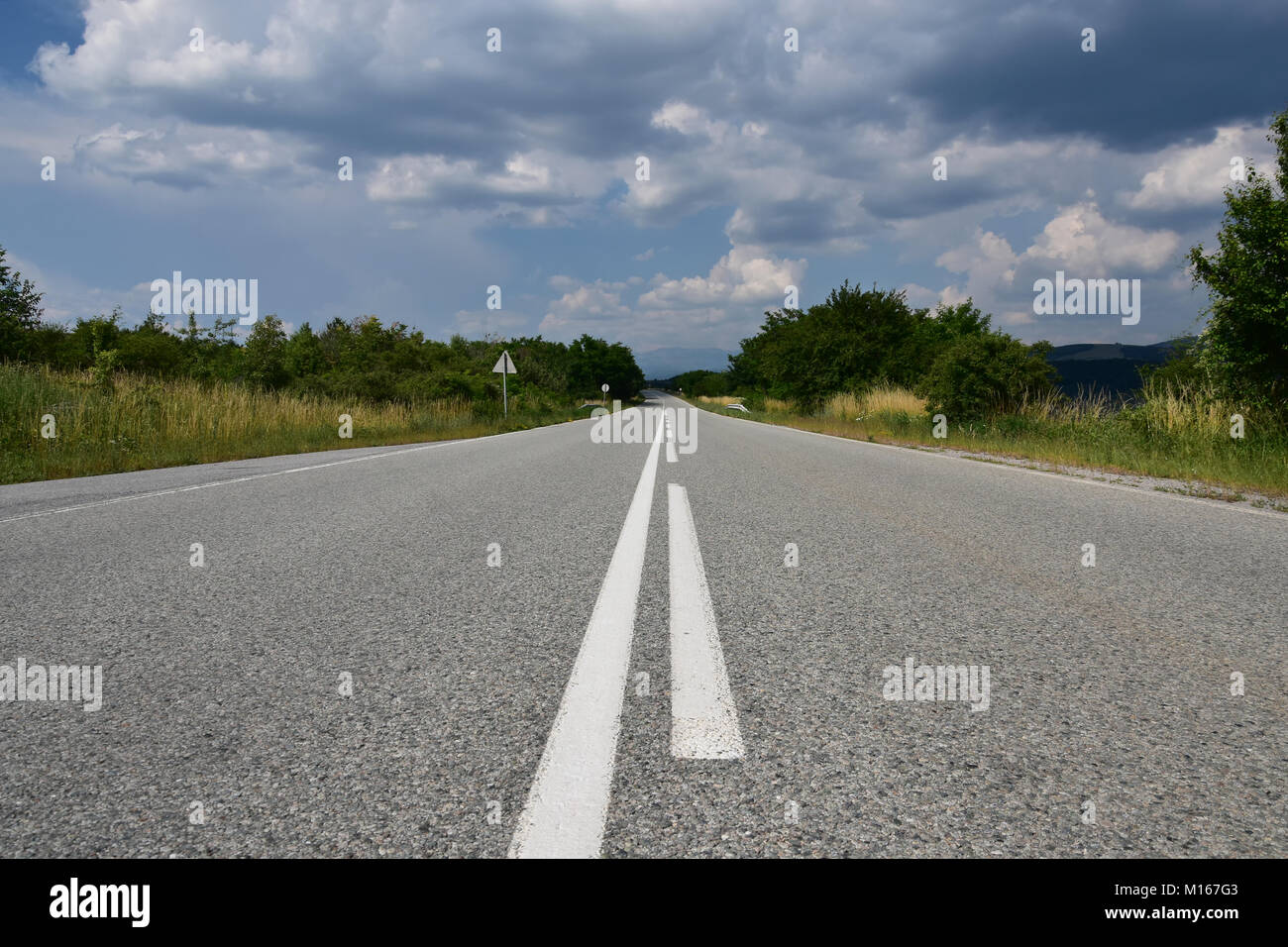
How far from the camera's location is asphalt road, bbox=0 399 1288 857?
69.3 inches

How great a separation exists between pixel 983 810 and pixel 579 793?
1.02m

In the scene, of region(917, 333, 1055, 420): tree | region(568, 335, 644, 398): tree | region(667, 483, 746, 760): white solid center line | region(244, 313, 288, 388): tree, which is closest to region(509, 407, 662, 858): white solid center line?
region(667, 483, 746, 760): white solid center line

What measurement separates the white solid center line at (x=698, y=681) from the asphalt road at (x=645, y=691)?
14 millimetres

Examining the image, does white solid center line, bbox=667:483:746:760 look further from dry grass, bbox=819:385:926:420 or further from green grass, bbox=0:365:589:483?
dry grass, bbox=819:385:926:420

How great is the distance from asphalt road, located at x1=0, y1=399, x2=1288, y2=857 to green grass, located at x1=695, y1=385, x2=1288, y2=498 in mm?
3885

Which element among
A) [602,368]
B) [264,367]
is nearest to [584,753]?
[264,367]

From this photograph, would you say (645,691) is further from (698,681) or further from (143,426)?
(143,426)

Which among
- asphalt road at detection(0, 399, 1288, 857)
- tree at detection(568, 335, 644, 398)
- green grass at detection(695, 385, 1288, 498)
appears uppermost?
tree at detection(568, 335, 644, 398)

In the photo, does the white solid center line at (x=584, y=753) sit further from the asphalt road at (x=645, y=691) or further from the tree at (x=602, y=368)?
the tree at (x=602, y=368)

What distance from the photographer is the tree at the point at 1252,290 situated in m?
9.95

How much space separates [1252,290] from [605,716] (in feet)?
39.5

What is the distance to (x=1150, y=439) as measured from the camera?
1212 cm
